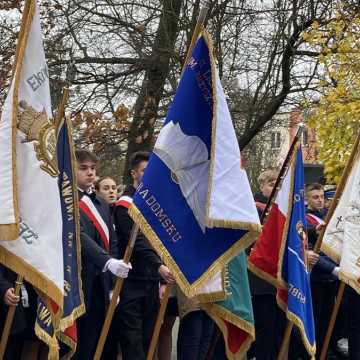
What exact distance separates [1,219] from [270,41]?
29.2 ft

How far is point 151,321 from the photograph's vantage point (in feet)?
20.1

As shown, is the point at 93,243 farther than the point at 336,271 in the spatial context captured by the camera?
No

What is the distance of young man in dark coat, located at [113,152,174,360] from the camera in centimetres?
588

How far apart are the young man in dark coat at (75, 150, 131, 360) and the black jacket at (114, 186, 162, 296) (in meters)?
0.08

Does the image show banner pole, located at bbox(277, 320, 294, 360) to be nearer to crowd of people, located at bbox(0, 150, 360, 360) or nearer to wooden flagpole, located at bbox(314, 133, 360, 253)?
crowd of people, located at bbox(0, 150, 360, 360)

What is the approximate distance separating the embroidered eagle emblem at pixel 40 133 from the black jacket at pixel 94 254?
1.03 metres

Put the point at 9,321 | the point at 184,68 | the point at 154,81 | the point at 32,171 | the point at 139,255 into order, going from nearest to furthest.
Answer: the point at 32,171 < the point at 9,321 < the point at 184,68 < the point at 139,255 < the point at 154,81

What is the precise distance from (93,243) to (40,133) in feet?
4.15

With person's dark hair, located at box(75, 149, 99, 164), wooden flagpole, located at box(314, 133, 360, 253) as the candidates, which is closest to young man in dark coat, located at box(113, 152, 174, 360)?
person's dark hair, located at box(75, 149, 99, 164)

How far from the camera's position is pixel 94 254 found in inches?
218

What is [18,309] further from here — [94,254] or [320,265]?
[320,265]

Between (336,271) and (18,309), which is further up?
(336,271)

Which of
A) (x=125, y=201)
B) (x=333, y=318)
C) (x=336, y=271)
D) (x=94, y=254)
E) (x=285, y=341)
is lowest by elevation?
(x=285, y=341)

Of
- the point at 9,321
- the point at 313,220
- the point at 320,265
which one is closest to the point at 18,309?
the point at 9,321
